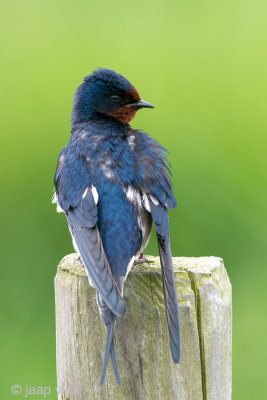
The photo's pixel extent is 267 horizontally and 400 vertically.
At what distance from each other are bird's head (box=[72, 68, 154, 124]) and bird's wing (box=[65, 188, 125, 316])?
24.0 inches

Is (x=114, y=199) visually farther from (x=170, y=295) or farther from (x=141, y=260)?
(x=170, y=295)

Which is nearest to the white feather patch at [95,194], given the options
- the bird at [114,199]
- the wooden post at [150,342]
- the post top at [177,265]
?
the bird at [114,199]

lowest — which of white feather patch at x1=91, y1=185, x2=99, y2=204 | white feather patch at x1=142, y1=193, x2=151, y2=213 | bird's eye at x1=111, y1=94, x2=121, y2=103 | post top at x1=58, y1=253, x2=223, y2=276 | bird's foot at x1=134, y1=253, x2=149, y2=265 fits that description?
bird's foot at x1=134, y1=253, x2=149, y2=265

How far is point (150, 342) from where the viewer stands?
2363 millimetres

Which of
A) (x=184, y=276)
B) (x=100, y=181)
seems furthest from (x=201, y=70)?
(x=184, y=276)

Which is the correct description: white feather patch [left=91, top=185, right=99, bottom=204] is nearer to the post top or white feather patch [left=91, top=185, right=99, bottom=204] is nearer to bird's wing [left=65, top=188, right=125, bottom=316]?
bird's wing [left=65, top=188, right=125, bottom=316]

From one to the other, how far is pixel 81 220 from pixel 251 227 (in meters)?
1.94

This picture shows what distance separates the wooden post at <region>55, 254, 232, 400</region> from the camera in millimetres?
2348

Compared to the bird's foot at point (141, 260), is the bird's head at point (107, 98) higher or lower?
higher

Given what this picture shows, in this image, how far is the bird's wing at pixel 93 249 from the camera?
2328 mm

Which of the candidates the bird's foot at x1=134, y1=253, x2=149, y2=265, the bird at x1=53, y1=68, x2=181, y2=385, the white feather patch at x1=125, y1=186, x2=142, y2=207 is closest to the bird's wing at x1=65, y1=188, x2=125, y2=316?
the bird at x1=53, y1=68, x2=181, y2=385

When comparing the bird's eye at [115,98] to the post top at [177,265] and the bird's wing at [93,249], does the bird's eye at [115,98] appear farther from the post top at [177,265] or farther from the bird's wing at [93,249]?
the post top at [177,265]

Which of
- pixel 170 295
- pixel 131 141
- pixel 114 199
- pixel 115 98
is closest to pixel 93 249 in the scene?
pixel 114 199

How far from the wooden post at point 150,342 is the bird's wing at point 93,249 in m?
0.06
